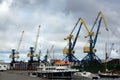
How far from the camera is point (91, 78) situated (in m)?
152

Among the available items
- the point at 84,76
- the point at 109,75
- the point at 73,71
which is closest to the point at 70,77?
the point at 73,71

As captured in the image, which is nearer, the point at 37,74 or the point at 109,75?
the point at 37,74

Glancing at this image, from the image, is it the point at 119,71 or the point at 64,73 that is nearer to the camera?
the point at 64,73

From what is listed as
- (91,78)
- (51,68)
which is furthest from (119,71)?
(51,68)

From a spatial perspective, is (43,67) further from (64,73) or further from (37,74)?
(64,73)

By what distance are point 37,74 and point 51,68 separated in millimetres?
9902

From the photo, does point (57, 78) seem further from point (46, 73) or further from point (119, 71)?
point (119, 71)

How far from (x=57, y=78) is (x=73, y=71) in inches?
272

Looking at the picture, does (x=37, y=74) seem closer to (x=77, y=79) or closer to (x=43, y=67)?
(x=43, y=67)

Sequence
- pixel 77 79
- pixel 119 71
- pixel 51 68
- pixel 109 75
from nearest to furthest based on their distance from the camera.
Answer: pixel 77 79, pixel 51 68, pixel 109 75, pixel 119 71

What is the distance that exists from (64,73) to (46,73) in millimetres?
→ 9427

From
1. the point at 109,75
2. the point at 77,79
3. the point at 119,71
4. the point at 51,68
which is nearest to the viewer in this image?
the point at 77,79

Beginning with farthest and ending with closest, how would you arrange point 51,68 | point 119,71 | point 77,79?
point 119,71, point 51,68, point 77,79

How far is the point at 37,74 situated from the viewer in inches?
6093
